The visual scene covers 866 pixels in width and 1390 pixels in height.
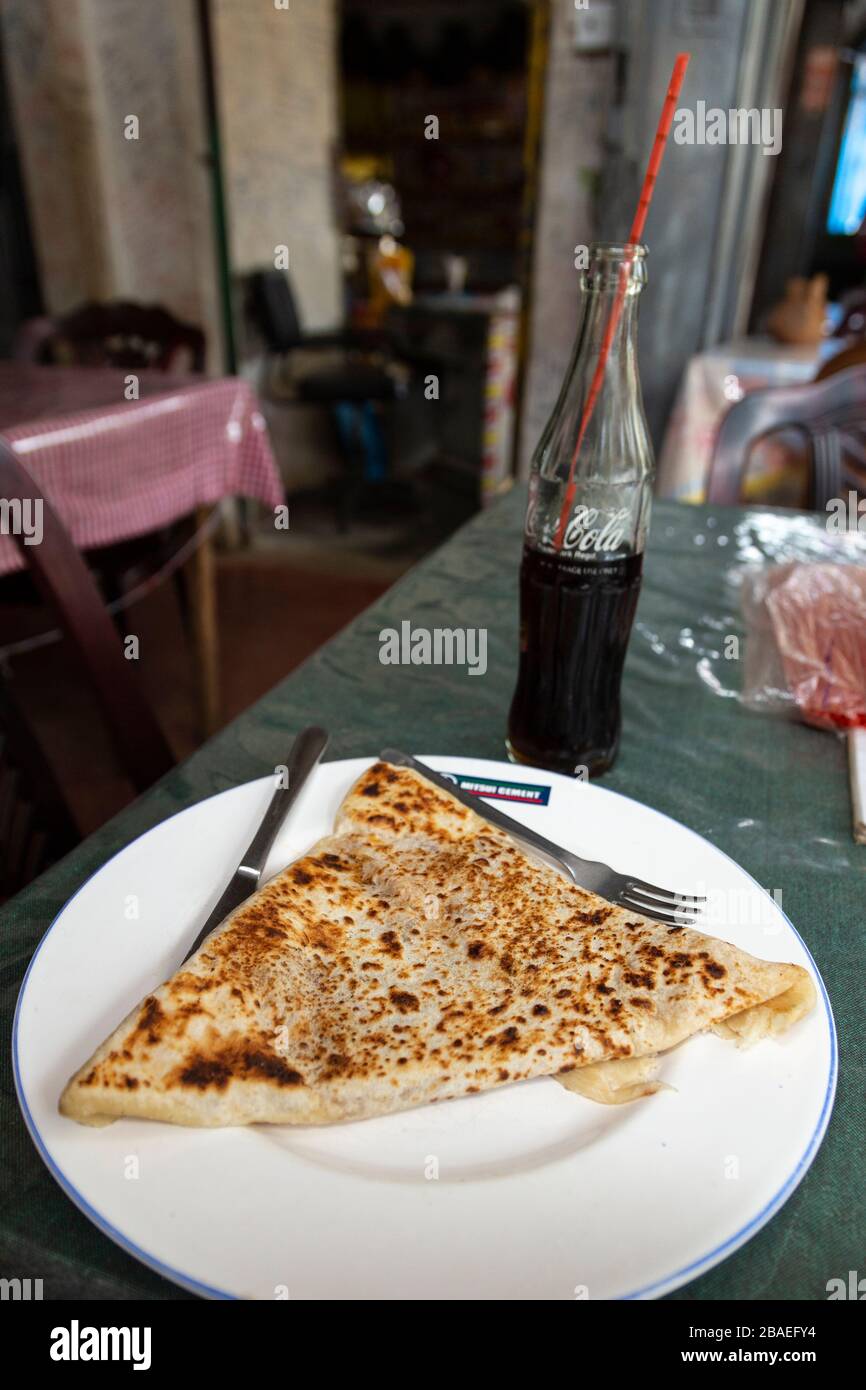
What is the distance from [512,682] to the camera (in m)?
0.96

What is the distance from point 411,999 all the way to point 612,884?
167 millimetres

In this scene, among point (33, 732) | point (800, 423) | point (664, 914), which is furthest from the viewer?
point (800, 423)

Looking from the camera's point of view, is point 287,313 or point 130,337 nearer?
point 130,337

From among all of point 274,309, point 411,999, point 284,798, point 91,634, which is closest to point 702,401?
point 274,309

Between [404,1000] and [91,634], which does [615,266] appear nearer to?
[404,1000]

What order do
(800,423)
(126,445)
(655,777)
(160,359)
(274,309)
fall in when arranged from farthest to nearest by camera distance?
1. (274,309)
2. (160,359)
3. (126,445)
4. (800,423)
5. (655,777)

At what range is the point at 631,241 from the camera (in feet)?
2.08

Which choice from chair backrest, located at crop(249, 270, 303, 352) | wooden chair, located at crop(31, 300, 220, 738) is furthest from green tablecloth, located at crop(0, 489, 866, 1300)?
chair backrest, located at crop(249, 270, 303, 352)

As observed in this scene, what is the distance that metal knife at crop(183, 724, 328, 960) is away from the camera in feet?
1.85

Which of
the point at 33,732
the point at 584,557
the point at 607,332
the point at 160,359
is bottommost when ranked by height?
the point at 33,732

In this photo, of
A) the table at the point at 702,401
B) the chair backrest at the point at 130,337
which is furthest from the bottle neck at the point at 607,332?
the chair backrest at the point at 130,337

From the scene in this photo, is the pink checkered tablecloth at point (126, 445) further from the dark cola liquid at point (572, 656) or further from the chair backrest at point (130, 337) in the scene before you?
the dark cola liquid at point (572, 656)
